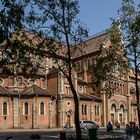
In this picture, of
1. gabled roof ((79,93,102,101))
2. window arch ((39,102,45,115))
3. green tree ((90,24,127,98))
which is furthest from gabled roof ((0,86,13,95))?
green tree ((90,24,127,98))

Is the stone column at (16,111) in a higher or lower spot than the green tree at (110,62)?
lower

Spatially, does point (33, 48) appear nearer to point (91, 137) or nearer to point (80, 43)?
point (80, 43)

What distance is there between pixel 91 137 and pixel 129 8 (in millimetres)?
14628

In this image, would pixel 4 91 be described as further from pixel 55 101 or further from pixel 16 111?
pixel 55 101

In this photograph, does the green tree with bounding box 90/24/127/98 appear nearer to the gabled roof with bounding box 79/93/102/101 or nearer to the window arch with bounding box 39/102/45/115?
the window arch with bounding box 39/102/45/115

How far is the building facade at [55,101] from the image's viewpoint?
6994 cm

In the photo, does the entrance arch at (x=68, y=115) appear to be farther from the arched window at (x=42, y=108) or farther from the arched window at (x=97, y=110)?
the arched window at (x=97, y=110)

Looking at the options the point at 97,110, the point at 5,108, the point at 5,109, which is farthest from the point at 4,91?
the point at 97,110

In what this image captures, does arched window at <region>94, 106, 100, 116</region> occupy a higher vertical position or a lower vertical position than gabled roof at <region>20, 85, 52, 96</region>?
lower

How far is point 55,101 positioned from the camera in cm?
7719

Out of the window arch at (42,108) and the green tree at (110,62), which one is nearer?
the green tree at (110,62)

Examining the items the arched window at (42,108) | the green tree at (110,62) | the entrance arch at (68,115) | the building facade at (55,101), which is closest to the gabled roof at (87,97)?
the building facade at (55,101)

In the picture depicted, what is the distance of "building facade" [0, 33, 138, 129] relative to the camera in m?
69.9

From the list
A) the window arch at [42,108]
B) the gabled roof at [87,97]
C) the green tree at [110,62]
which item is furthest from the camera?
the gabled roof at [87,97]
